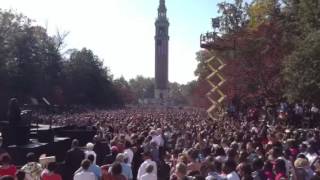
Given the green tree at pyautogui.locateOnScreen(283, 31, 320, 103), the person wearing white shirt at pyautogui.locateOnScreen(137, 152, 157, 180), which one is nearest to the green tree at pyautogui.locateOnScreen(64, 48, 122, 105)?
the green tree at pyautogui.locateOnScreen(283, 31, 320, 103)

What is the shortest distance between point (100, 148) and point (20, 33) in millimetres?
60529

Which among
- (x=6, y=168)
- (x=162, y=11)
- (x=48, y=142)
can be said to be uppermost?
(x=162, y=11)

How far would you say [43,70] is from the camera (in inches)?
3068

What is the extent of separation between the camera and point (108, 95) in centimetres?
10719

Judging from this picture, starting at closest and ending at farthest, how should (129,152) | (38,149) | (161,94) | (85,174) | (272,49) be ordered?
(85,174), (129,152), (38,149), (272,49), (161,94)

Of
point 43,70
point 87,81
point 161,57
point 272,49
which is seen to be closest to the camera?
point 272,49

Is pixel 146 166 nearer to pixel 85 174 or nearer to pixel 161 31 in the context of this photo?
pixel 85 174

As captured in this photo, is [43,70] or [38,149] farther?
[43,70]

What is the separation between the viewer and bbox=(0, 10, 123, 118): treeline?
224 ft

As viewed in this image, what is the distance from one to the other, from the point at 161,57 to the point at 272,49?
11713cm

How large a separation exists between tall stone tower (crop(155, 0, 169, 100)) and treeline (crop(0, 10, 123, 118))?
150 feet

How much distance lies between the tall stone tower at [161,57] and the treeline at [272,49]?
101 metres

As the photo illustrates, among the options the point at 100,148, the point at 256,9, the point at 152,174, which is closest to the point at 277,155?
the point at 152,174

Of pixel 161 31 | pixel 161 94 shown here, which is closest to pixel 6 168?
pixel 161 94
